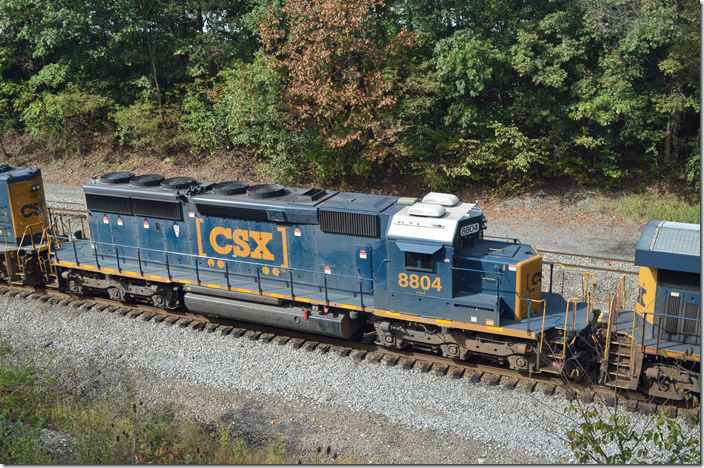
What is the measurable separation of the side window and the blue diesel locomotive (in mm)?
20

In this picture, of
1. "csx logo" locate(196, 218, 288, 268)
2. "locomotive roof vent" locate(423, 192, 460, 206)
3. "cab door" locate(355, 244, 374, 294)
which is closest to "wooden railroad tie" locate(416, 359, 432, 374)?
"cab door" locate(355, 244, 374, 294)

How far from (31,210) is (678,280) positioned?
1511 centimetres

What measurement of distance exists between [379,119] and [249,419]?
1355 cm

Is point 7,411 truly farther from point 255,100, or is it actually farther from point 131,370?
point 255,100

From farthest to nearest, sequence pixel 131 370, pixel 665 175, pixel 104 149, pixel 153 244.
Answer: pixel 104 149 < pixel 665 175 < pixel 153 244 < pixel 131 370

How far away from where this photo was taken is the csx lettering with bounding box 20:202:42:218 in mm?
16594

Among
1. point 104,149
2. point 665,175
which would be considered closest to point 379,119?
point 665,175

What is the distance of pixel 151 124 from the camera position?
2773 cm

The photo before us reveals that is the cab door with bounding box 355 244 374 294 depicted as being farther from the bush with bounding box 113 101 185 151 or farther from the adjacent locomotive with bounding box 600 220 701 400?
the bush with bounding box 113 101 185 151

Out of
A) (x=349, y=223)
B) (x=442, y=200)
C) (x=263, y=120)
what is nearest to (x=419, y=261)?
(x=442, y=200)

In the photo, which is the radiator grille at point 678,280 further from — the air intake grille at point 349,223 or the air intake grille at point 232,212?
the air intake grille at point 232,212

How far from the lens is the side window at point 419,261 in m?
11.6

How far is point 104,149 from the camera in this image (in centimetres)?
3022

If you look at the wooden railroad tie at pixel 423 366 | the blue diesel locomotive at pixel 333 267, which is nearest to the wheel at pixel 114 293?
the blue diesel locomotive at pixel 333 267
